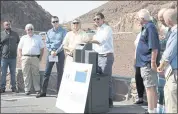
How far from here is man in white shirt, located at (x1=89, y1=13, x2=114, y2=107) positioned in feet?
24.5

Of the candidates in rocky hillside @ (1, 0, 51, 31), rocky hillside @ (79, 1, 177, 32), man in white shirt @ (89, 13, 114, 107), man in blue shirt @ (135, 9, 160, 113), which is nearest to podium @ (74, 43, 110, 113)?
man in white shirt @ (89, 13, 114, 107)

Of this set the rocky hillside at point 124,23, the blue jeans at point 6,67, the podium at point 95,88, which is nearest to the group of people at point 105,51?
the blue jeans at point 6,67

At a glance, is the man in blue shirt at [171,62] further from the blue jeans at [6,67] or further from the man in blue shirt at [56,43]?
the blue jeans at [6,67]

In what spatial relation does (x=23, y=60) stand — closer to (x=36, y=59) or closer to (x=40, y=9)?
(x=36, y=59)

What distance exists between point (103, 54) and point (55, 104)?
1.47 m

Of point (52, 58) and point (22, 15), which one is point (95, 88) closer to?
point (52, 58)

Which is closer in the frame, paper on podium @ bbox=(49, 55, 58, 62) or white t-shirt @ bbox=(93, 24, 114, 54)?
white t-shirt @ bbox=(93, 24, 114, 54)

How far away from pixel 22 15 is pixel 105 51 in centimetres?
4722

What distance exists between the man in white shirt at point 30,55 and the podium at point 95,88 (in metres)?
2.26

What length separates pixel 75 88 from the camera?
698 centimetres

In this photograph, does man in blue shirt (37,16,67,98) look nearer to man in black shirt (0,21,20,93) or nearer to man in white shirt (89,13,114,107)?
man in black shirt (0,21,20,93)

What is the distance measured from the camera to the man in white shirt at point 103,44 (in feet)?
24.5

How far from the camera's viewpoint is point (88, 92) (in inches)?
272

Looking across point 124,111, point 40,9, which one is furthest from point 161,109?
point 40,9
